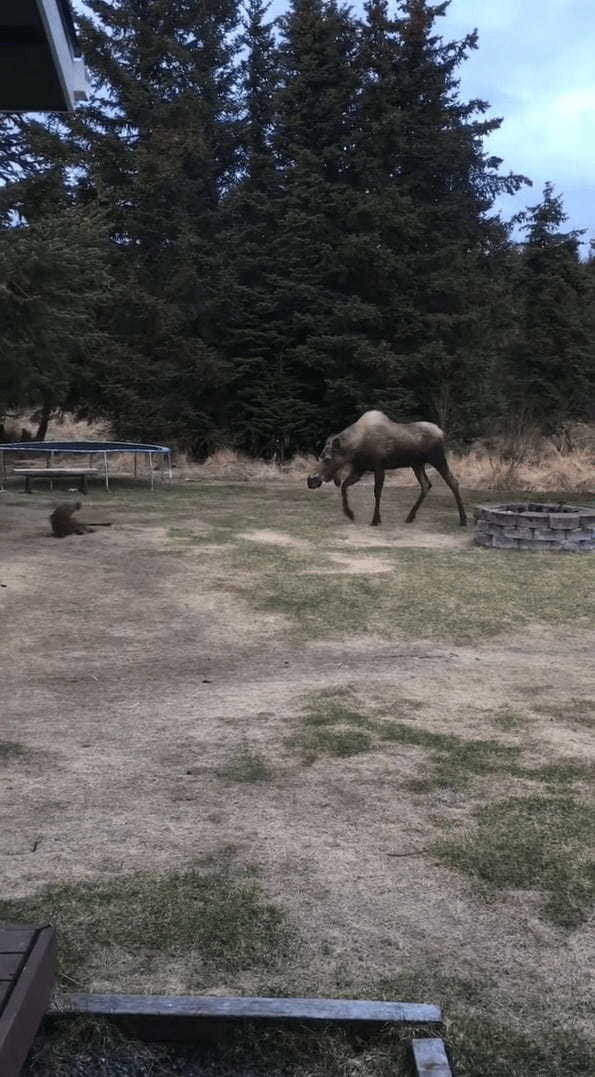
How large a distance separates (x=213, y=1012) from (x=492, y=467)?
16.7 meters

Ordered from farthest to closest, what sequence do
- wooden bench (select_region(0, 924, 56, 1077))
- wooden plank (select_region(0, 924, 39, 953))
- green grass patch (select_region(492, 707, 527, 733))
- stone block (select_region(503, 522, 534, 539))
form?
stone block (select_region(503, 522, 534, 539)) < green grass patch (select_region(492, 707, 527, 733)) < wooden plank (select_region(0, 924, 39, 953)) < wooden bench (select_region(0, 924, 56, 1077))

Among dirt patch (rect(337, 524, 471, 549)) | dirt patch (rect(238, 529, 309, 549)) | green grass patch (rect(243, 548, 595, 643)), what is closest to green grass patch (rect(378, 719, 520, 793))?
green grass patch (rect(243, 548, 595, 643))

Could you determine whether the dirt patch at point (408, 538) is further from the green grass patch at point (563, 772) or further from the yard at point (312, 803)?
the green grass patch at point (563, 772)

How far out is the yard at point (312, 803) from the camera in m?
2.49

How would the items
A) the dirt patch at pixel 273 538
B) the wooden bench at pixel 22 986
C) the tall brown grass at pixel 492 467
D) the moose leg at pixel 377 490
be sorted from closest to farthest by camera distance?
1. the wooden bench at pixel 22 986
2. the dirt patch at pixel 273 538
3. the moose leg at pixel 377 490
4. the tall brown grass at pixel 492 467

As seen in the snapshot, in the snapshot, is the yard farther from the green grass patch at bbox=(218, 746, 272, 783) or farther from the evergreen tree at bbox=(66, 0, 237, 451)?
the evergreen tree at bbox=(66, 0, 237, 451)

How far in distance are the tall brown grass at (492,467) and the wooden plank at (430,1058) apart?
1559cm

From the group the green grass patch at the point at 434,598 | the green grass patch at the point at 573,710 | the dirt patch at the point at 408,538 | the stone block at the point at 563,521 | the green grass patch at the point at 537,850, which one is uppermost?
the stone block at the point at 563,521

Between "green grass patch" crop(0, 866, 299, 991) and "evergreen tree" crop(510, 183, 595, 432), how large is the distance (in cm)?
2332

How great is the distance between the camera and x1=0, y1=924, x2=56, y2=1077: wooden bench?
69.8 inches

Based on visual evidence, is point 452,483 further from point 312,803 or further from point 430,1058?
point 430,1058

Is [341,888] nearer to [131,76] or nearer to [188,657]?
[188,657]

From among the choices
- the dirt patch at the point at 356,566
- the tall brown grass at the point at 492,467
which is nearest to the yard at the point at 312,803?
the dirt patch at the point at 356,566

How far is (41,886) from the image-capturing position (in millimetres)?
3014
